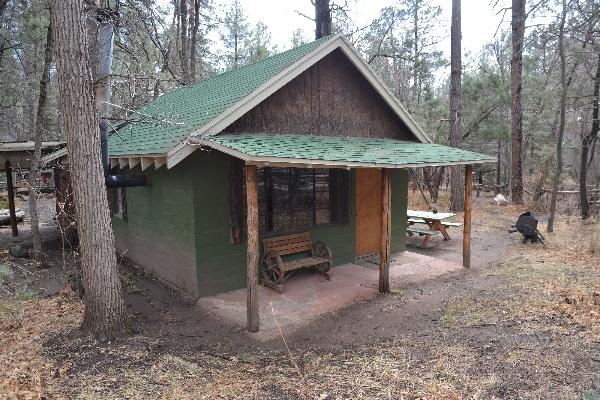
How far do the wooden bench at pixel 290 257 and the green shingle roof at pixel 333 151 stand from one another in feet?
6.37

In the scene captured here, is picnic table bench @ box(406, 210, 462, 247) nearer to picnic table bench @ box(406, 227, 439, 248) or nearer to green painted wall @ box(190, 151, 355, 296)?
picnic table bench @ box(406, 227, 439, 248)

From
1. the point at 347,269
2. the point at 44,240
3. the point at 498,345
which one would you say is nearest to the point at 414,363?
the point at 498,345

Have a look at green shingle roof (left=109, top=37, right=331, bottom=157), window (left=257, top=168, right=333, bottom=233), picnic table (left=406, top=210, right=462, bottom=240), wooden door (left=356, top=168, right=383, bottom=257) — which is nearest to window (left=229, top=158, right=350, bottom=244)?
window (left=257, top=168, right=333, bottom=233)

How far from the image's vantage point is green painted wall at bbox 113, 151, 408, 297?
276 inches

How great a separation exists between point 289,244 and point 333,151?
85.0 inches

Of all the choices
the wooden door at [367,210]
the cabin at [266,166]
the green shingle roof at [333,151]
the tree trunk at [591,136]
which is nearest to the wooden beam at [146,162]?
the cabin at [266,166]

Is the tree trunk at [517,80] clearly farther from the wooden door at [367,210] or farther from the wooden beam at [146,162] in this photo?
the wooden beam at [146,162]

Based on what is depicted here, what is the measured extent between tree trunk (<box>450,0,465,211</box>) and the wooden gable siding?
7.97 metres

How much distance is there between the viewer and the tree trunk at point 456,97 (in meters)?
16.0

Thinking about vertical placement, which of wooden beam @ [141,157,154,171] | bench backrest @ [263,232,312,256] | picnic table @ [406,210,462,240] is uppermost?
wooden beam @ [141,157,154,171]

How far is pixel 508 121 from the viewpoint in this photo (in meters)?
20.1

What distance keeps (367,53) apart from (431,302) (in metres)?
21.1

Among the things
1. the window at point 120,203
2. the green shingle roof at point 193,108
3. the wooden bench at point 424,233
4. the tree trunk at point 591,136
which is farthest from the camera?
the tree trunk at point 591,136

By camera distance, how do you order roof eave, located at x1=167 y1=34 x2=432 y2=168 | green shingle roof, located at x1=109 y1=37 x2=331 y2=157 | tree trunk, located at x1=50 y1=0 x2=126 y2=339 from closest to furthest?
tree trunk, located at x1=50 y1=0 x2=126 y2=339, roof eave, located at x1=167 y1=34 x2=432 y2=168, green shingle roof, located at x1=109 y1=37 x2=331 y2=157
